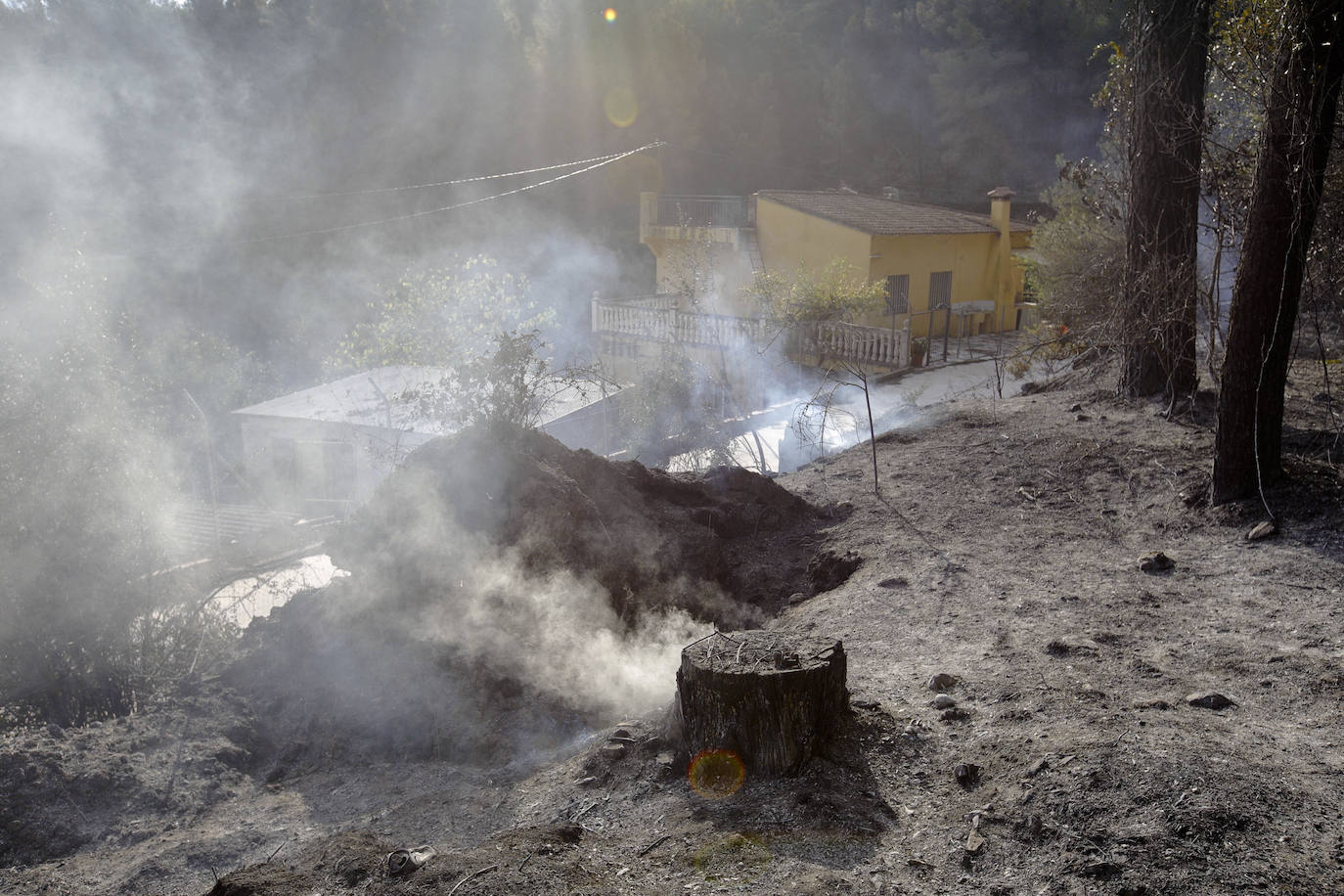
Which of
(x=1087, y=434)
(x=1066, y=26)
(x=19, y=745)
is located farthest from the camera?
(x=1066, y=26)

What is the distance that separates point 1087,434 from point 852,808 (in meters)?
5.57

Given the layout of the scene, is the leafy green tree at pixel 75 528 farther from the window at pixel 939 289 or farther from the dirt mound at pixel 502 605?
the window at pixel 939 289

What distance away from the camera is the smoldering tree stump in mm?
3150

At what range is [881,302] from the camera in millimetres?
17406

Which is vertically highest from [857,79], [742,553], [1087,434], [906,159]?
[857,79]

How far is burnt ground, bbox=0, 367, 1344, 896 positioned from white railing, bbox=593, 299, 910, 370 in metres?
8.68

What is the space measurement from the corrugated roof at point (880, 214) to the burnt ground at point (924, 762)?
43.6 feet

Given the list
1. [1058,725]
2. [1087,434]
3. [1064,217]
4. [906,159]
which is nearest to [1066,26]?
[906,159]

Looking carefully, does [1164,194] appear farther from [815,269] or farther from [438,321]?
[438,321]

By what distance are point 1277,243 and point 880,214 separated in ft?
51.6

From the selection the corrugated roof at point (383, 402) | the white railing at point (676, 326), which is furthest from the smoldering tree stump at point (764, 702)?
the white railing at point (676, 326)

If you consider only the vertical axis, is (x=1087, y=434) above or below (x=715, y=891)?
above

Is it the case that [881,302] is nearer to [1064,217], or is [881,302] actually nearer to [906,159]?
[1064,217]

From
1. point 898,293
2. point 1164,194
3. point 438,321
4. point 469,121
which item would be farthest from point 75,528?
point 469,121
